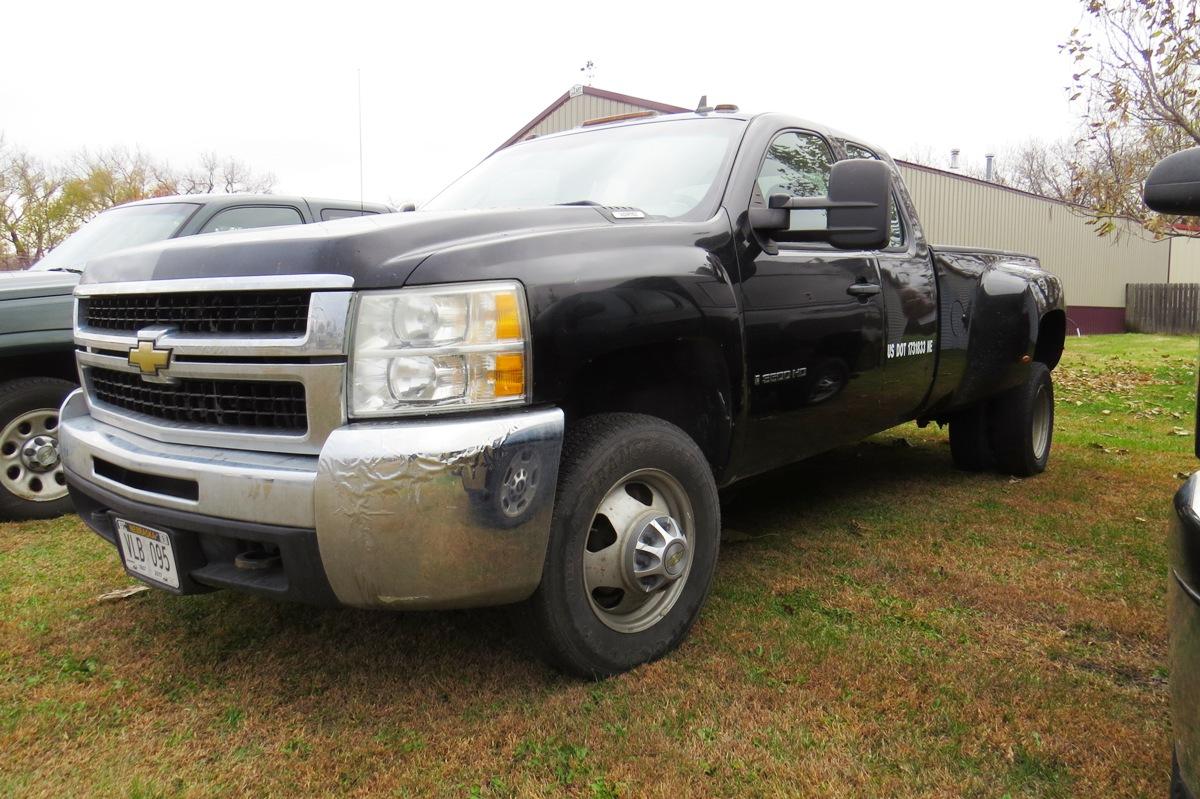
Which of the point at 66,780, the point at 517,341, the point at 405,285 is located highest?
the point at 405,285

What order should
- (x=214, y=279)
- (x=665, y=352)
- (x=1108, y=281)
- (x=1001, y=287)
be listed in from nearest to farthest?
(x=214, y=279), (x=665, y=352), (x=1001, y=287), (x=1108, y=281)

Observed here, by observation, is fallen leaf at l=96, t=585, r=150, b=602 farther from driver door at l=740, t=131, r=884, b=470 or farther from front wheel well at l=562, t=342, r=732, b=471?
driver door at l=740, t=131, r=884, b=470

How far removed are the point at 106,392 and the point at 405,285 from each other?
1.45 meters

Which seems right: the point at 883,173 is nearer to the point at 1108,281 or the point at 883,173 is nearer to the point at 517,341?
the point at 517,341

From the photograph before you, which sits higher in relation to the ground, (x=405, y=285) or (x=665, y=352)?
(x=405, y=285)

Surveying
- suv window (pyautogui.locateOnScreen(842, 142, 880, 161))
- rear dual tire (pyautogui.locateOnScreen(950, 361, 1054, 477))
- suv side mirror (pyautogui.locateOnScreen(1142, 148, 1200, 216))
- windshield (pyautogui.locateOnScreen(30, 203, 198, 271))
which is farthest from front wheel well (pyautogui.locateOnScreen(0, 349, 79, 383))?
rear dual tire (pyautogui.locateOnScreen(950, 361, 1054, 477))

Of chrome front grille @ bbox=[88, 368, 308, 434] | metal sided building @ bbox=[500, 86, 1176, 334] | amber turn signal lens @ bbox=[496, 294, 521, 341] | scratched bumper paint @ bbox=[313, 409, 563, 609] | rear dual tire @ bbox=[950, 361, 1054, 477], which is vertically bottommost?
rear dual tire @ bbox=[950, 361, 1054, 477]

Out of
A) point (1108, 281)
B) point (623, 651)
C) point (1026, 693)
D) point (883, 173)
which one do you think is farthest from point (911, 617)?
point (1108, 281)

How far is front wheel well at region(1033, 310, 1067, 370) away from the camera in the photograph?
19.1ft

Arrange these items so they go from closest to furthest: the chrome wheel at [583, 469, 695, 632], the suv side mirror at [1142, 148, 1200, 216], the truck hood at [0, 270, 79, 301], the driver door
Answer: the suv side mirror at [1142, 148, 1200, 216] → the chrome wheel at [583, 469, 695, 632] → the driver door → the truck hood at [0, 270, 79, 301]

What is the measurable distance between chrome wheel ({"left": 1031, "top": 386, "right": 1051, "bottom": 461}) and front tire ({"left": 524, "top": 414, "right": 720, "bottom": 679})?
3439 millimetres

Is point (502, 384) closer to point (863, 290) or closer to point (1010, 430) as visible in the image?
point (863, 290)

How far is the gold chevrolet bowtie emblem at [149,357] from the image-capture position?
2.52 meters

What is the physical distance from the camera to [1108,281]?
28109mm
